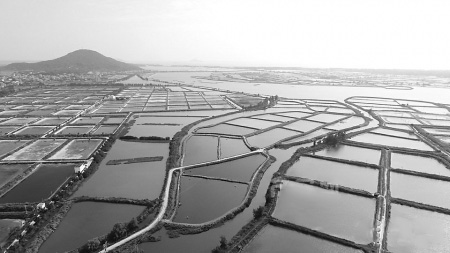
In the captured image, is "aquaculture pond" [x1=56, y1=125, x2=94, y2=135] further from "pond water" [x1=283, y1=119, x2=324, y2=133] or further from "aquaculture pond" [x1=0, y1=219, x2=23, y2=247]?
"pond water" [x1=283, y1=119, x2=324, y2=133]

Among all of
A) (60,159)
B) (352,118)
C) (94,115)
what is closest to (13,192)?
(60,159)

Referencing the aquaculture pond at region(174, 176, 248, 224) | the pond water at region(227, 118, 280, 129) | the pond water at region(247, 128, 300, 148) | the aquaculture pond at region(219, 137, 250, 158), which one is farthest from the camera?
the pond water at region(227, 118, 280, 129)

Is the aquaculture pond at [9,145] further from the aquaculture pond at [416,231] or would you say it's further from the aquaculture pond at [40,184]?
the aquaculture pond at [416,231]

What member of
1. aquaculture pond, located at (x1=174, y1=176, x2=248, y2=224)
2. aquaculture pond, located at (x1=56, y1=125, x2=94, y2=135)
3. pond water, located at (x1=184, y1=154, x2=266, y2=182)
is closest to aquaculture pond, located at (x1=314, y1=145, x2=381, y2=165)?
pond water, located at (x1=184, y1=154, x2=266, y2=182)

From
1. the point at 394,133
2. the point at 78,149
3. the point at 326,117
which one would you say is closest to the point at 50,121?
the point at 78,149

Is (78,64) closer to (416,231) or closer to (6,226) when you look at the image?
(6,226)

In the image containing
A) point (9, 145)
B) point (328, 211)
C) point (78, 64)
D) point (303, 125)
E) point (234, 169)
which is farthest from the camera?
point (78, 64)

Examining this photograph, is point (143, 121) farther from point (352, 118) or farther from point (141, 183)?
point (352, 118)
